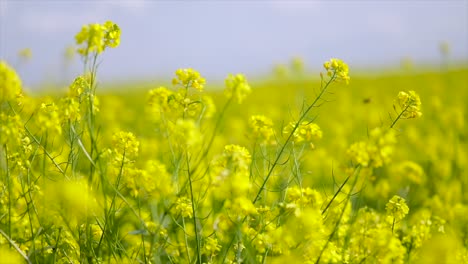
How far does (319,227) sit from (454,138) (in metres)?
5.72

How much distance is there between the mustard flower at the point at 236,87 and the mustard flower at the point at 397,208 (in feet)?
3.77

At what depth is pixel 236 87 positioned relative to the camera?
106 inches

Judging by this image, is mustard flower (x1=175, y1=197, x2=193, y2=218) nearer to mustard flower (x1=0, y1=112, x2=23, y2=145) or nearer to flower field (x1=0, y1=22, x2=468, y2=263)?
flower field (x1=0, y1=22, x2=468, y2=263)

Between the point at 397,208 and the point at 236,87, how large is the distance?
4.05ft

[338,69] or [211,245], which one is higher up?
[338,69]

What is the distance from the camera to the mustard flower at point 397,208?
10.7 ft

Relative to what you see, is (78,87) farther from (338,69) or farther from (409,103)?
(409,103)

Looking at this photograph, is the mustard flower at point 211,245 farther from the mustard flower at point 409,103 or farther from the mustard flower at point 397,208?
the mustard flower at point 409,103

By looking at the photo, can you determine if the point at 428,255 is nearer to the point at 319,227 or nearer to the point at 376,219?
the point at 319,227

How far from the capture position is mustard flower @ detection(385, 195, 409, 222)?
128 inches

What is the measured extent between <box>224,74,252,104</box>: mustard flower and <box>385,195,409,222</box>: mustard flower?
3.77 feet

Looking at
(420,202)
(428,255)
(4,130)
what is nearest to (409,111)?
(428,255)

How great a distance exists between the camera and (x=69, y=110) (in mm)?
2703

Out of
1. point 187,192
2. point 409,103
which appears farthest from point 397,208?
point 187,192
